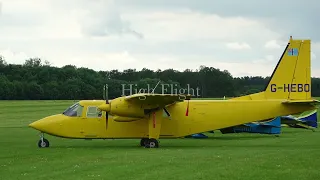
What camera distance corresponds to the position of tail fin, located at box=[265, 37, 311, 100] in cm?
2633

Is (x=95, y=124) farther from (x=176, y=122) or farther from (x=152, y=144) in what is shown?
(x=176, y=122)

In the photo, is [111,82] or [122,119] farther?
[111,82]

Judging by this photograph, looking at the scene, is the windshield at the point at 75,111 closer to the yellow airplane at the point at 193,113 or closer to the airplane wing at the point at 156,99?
the yellow airplane at the point at 193,113

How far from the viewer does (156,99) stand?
24906 mm

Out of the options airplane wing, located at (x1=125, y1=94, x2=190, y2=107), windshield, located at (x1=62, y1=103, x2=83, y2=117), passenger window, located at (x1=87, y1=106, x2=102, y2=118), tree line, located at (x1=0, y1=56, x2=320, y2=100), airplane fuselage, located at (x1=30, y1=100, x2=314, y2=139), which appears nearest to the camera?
airplane wing, located at (x1=125, y1=94, x2=190, y2=107)

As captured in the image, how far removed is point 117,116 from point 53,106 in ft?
193

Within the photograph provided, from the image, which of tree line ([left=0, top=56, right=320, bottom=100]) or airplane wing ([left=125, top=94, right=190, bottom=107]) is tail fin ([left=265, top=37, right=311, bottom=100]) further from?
tree line ([left=0, top=56, right=320, bottom=100])

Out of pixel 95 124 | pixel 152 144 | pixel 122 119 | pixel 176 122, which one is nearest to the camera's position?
pixel 152 144

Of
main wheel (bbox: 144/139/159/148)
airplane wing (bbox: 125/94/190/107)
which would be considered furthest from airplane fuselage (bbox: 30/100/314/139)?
airplane wing (bbox: 125/94/190/107)

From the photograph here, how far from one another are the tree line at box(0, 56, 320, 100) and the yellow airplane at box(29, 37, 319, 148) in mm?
21642

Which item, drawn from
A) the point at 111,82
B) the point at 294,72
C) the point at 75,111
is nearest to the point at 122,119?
the point at 75,111

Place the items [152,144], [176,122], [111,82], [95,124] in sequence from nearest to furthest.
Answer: [152,144], [176,122], [95,124], [111,82]

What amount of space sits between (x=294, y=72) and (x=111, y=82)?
44.4m

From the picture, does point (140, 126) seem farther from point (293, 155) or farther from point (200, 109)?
point (293, 155)
